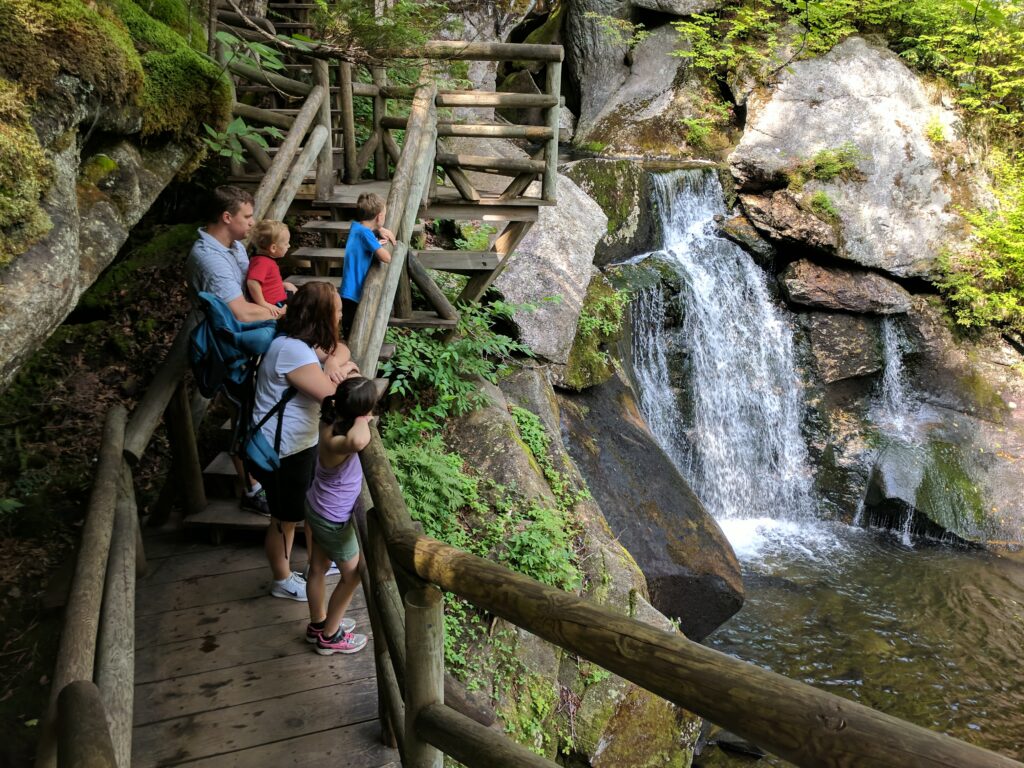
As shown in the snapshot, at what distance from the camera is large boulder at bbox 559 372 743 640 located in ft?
24.4

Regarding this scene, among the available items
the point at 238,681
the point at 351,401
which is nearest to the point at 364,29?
the point at 351,401

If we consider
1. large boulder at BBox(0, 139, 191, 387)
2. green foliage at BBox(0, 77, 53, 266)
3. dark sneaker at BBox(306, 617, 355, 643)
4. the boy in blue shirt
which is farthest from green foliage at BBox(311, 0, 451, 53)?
dark sneaker at BBox(306, 617, 355, 643)

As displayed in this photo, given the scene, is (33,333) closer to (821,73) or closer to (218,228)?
(218,228)

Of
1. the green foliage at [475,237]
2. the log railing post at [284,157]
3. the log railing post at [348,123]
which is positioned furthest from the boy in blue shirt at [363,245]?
the green foliage at [475,237]

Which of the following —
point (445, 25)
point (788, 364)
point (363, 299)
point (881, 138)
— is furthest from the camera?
point (881, 138)

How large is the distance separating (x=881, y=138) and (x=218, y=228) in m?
13.2

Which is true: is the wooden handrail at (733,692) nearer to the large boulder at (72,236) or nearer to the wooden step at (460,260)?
the large boulder at (72,236)

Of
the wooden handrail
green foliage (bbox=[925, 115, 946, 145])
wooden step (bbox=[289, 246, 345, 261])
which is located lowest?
the wooden handrail

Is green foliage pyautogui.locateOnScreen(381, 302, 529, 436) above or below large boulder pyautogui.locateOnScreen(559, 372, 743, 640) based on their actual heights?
above

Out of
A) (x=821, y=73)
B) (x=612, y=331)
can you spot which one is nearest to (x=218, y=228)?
(x=612, y=331)

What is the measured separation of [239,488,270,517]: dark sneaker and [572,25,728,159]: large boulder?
12.7 metres

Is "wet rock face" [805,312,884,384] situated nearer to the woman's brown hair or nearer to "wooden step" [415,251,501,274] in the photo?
"wooden step" [415,251,501,274]

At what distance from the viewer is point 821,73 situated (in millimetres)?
14141

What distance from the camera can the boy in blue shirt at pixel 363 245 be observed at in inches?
188
